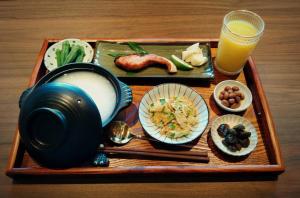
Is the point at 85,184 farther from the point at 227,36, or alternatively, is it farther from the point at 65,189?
the point at 227,36

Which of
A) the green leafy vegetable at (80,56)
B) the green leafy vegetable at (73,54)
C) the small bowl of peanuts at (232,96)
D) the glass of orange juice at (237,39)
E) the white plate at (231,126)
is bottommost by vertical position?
the white plate at (231,126)

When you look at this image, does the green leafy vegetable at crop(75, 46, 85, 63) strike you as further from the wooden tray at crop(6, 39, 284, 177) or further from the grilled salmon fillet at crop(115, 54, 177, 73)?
the wooden tray at crop(6, 39, 284, 177)

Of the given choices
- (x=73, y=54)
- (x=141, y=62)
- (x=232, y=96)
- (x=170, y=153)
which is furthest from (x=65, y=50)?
(x=232, y=96)

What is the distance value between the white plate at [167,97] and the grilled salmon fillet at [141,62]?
139 mm

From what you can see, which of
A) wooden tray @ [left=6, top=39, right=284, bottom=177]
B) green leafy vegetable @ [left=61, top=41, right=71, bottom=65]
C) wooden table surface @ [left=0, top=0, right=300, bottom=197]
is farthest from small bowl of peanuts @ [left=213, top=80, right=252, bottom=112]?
green leafy vegetable @ [left=61, top=41, right=71, bottom=65]

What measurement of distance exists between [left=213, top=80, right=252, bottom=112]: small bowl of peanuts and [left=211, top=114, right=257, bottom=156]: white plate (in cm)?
5

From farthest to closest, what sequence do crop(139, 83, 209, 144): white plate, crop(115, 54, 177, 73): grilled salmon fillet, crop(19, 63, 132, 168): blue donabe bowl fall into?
crop(115, 54, 177, 73): grilled salmon fillet → crop(139, 83, 209, 144): white plate → crop(19, 63, 132, 168): blue donabe bowl

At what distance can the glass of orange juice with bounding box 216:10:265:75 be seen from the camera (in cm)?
146

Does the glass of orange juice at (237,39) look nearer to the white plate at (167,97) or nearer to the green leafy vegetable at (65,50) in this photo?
the white plate at (167,97)

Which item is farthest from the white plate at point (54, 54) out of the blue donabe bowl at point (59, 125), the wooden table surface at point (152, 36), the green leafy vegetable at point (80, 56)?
the blue donabe bowl at point (59, 125)

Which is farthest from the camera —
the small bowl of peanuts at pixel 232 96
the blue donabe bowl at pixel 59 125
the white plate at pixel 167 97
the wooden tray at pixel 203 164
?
the small bowl of peanuts at pixel 232 96

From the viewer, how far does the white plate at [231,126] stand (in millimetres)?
1256

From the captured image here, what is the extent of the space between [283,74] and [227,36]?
0.44 meters

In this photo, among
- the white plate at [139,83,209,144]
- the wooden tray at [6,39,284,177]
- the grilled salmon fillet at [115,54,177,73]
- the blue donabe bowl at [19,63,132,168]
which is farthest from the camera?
the grilled salmon fillet at [115,54,177,73]
